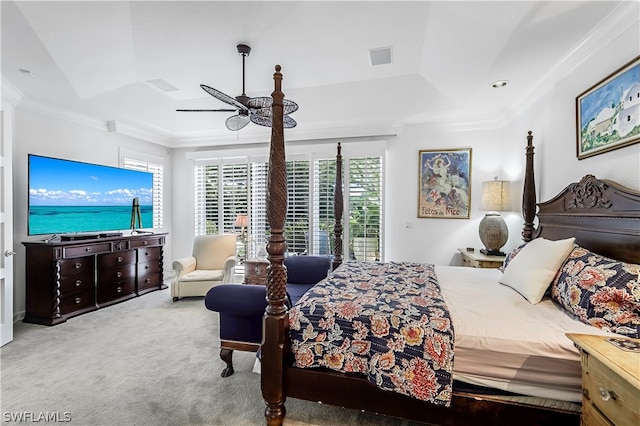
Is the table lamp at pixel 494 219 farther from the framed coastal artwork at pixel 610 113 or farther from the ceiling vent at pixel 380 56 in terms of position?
the ceiling vent at pixel 380 56

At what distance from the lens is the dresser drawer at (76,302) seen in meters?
3.60

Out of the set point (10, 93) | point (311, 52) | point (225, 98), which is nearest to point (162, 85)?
point (10, 93)

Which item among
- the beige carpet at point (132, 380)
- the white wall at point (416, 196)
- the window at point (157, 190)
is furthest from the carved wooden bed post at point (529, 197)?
the window at point (157, 190)

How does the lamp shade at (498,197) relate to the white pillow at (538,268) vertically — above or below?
above

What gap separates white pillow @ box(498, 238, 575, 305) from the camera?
202cm

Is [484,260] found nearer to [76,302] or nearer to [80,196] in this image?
[76,302]

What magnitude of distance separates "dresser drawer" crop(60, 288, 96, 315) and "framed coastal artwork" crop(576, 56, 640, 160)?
5645 millimetres

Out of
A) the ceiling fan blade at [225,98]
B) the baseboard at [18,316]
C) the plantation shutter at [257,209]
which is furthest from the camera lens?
the plantation shutter at [257,209]

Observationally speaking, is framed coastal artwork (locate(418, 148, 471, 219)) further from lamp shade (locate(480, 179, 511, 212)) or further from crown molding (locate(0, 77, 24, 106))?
crown molding (locate(0, 77, 24, 106))

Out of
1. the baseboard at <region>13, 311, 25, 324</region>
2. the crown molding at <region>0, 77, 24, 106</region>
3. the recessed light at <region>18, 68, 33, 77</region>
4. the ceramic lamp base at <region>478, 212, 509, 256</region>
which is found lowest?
the baseboard at <region>13, 311, 25, 324</region>

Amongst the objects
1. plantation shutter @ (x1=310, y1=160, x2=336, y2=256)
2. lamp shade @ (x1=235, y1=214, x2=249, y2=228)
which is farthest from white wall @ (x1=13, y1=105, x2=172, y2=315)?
plantation shutter @ (x1=310, y1=160, x2=336, y2=256)

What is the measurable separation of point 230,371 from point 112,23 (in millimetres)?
3134

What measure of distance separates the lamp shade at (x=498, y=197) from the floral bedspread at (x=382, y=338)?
90.2 inches

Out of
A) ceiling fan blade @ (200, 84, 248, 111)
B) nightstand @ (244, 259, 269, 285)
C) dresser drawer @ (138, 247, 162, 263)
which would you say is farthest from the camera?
dresser drawer @ (138, 247, 162, 263)
